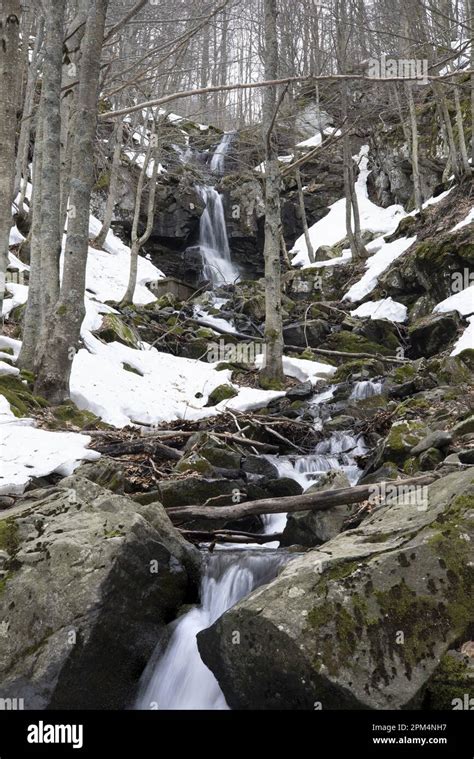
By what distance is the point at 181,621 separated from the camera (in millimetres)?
4016

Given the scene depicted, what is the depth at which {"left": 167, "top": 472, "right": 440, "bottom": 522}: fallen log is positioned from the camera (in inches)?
181

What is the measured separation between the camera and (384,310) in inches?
619

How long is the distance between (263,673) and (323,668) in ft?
1.25

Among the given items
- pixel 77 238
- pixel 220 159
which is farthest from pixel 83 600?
pixel 220 159

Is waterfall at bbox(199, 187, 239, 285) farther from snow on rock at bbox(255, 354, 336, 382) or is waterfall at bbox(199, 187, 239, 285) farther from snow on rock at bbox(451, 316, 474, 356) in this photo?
snow on rock at bbox(451, 316, 474, 356)

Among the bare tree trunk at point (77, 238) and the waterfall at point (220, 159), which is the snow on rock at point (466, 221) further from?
the waterfall at point (220, 159)

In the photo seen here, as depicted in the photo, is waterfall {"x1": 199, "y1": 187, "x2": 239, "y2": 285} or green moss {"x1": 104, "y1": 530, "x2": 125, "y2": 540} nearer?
green moss {"x1": 104, "y1": 530, "x2": 125, "y2": 540}

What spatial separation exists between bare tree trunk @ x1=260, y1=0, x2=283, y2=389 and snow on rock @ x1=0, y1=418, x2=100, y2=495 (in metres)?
5.68

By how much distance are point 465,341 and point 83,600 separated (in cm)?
934

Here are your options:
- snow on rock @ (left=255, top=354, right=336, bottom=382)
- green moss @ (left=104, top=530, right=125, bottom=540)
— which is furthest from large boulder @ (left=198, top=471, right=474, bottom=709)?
snow on rock @ (left=255, top=354, right=336, bottom=382)

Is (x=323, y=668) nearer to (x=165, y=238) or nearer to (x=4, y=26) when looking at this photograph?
(x=4, y=26)

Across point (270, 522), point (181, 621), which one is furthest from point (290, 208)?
point (181, 621)

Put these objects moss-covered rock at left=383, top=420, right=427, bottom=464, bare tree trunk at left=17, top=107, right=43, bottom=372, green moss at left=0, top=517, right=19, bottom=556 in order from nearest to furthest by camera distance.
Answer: green moss at left=0, top=517, right=19, bottom=556
moss-covered rock at left=383, top=420, right=427, bottom=464
bare tree trunk at left=17, top=107, right=43, bottom=372
